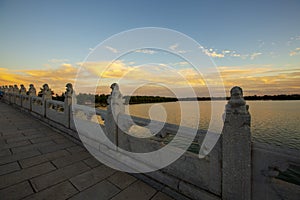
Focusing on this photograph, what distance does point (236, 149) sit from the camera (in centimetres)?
198

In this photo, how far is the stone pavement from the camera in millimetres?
2631

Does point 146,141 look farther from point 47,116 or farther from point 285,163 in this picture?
point 47,116

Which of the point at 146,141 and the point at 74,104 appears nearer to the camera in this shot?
the point at 146,141

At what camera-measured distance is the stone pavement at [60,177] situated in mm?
2631

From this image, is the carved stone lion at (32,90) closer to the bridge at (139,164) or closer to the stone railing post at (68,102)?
the bridge at (139,164)

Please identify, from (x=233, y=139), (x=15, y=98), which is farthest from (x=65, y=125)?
(x=15, y=98)

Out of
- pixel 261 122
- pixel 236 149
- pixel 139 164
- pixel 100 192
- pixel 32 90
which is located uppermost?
pixel 32 90

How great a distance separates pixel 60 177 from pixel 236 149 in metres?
3.29

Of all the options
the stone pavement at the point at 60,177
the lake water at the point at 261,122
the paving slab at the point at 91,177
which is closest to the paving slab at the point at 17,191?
the stone pavement at the point at 60,177

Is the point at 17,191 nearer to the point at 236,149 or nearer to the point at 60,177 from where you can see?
the point at 60,177

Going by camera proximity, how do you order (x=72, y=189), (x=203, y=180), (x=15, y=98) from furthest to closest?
(x=15, y=98)
(x=72, y=189)
(x=203, y=180)

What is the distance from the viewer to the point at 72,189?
109 inches

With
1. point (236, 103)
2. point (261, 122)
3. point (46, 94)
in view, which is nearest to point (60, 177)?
point (236, 103)

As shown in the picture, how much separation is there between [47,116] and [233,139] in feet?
27.5
